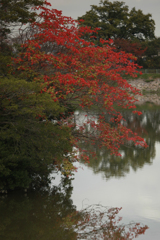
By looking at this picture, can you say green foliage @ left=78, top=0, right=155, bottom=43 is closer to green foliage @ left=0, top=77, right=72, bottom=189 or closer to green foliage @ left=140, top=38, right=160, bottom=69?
green foliage @ left=140, top=38, right=160, bottom=69

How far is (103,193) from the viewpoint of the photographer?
36.7 feet

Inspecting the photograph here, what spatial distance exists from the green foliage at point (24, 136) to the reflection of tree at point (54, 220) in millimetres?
713

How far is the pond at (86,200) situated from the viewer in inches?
338

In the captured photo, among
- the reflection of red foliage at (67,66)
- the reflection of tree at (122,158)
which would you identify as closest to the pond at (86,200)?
the reflection of tree at (122,158)

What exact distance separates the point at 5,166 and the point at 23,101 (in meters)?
1.93

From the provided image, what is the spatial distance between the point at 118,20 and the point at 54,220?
54.3 metres

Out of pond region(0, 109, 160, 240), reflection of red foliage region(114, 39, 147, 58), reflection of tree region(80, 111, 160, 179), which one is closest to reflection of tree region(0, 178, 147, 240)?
pond region(0, 109, 160, 240)

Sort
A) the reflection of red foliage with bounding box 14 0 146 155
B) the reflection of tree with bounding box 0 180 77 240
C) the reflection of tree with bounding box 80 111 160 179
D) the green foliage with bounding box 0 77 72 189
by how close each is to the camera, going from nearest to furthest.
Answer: the reflection of tree with bounding box 0 180 77 240 → the green foliage with bounding box 0 77 72 189 → the reflection of red foliage with bounding box 14 0 146 155 → the reflection of tree with bounding box 80 111 160 179

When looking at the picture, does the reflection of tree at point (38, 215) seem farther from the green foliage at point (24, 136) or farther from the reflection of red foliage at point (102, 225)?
the green foliage at point (24, 136)

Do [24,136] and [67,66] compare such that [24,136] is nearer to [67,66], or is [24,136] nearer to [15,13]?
[67,66]

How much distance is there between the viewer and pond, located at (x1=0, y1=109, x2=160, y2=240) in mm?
8594

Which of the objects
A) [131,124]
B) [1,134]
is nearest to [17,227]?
[1,134]

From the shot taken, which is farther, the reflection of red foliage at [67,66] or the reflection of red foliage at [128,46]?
Answer: the reflection of red foliage at [128,46]

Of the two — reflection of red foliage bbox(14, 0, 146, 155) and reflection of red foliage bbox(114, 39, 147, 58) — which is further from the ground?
reflection of red foliage bbox(114, 39, 147, 58)
